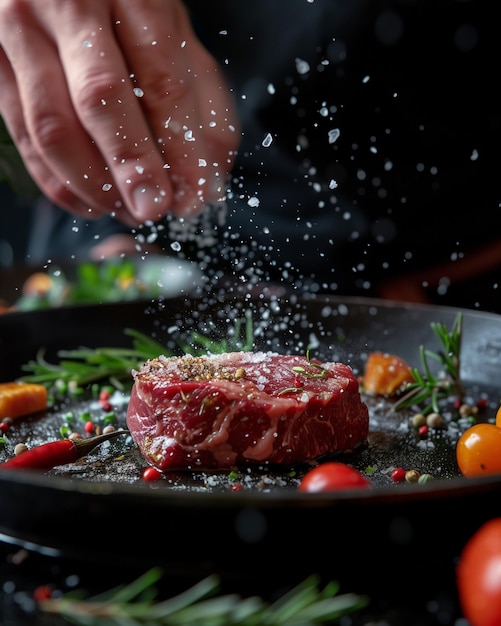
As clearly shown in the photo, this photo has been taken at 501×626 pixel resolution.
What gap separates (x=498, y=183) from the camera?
181 inches

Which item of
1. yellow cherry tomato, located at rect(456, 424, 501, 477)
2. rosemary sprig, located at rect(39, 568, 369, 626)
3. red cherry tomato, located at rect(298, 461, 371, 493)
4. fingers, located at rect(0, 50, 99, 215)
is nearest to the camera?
rosemary sprig, located at rect(39, 568, 369, 626)

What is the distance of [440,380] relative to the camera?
315 cm

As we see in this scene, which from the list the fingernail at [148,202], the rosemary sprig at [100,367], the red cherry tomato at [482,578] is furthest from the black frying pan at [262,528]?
the rosemary sprig at [100,367]

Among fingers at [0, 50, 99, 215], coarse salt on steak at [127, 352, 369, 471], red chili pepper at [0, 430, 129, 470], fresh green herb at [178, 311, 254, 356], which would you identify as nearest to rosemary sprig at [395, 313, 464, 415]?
coarse salt on steak at [127, 352, 369, 471]

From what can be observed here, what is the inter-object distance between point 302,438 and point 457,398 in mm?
952

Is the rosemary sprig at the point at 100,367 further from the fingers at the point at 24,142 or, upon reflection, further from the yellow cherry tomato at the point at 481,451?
the yellow cherry tomato at the point at 481,451

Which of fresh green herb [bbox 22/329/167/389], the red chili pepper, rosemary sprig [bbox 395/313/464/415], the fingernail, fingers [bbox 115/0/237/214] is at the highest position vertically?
fingers [bbox 115/0/237/214]

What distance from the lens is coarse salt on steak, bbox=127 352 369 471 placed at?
2.34 metres

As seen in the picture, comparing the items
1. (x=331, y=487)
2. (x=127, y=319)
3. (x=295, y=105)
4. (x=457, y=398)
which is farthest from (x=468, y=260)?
(x=331, y=487)

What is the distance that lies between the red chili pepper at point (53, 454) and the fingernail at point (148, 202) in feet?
2.50

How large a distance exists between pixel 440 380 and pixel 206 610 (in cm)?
195

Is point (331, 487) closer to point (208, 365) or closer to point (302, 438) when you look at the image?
point (302, 438)

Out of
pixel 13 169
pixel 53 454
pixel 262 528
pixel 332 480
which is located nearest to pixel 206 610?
pixel 262 528

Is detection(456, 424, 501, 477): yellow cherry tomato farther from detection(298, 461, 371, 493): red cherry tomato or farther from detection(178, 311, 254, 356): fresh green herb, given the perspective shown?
detection(178, 311, 254, 356): fresh green herb
